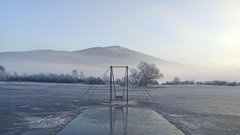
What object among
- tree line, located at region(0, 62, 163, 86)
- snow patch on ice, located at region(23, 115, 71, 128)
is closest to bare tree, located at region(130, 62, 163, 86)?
tree line, located at region(0, 62, 163, 86)

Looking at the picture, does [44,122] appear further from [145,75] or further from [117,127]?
[145,75]

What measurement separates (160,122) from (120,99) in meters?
13.8

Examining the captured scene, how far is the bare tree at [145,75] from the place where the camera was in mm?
97000

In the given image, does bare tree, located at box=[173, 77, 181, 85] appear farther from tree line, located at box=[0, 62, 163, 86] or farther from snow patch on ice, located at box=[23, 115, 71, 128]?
snow patch on ice, located at box=[23, 115, 71, 128]

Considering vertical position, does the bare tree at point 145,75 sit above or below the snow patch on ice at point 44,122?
above

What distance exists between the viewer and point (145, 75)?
327 ft

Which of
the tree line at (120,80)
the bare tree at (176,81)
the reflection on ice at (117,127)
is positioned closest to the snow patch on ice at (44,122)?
the reflection on ice at (117,127)

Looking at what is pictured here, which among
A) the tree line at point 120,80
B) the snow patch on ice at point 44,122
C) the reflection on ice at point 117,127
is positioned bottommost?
the reflection on ice at point 117,127

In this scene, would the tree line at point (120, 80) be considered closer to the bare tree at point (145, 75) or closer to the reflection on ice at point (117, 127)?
the bare tree at point (145, 75)

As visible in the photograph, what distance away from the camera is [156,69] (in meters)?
105

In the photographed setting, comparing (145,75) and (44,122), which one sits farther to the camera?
(145,75)

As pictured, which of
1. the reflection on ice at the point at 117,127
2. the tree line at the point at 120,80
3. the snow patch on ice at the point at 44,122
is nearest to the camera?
the reflection on ice at the point at 117,127

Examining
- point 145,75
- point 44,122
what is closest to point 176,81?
point 145,75

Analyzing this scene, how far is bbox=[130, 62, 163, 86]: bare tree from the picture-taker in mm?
97000
